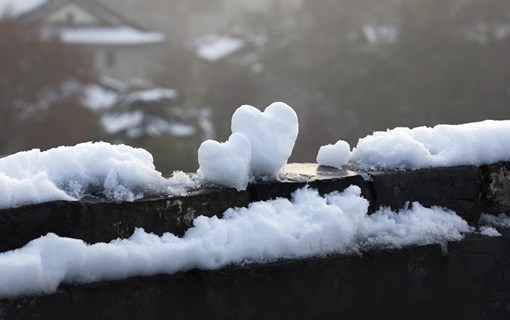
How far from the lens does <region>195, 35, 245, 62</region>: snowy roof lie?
30891 mm

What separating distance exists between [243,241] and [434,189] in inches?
29.9

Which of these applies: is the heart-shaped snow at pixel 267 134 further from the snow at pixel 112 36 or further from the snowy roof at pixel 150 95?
the snow at pixel 112 36

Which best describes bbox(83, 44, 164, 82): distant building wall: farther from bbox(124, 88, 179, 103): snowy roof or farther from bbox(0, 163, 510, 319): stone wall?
bbox(0, 163, 510, 319): stone wall

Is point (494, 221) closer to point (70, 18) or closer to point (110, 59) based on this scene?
point (70, 18)

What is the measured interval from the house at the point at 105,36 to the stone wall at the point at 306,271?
28.2 m

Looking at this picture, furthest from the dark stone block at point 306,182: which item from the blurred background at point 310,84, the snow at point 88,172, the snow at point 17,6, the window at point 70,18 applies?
the window at point 70,18

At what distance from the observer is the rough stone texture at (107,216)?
1917mm

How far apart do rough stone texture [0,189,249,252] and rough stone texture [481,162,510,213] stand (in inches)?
36.8

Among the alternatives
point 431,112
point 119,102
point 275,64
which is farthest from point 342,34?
point 119,102

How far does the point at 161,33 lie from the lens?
32875 mm

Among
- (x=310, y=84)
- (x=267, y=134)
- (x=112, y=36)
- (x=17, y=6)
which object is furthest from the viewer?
(x=112, y=36)

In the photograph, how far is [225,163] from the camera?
224 cm

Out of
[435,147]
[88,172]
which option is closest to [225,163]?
[88,172]

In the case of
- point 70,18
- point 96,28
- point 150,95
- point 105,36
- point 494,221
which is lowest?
point 494,221
